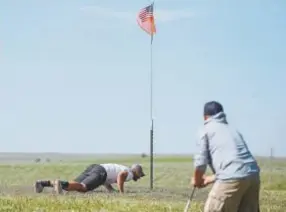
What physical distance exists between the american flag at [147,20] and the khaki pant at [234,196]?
2411 centimetres

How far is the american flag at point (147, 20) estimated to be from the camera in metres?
34.9

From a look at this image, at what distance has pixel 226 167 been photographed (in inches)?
426

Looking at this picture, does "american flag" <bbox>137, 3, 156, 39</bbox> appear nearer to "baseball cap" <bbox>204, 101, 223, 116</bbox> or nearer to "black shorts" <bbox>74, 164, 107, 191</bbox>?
"black shorts" <bbox>74, 164, 107, 191</bbox>

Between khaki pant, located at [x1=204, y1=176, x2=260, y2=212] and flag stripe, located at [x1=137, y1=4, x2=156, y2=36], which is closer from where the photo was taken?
khaki pant, located at [x1=204, y1=176, x2=260, y2=212]

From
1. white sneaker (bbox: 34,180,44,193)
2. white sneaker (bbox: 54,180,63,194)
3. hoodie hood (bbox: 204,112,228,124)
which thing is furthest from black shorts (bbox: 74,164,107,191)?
hoodie hood (bbox: 204,112,228,124)

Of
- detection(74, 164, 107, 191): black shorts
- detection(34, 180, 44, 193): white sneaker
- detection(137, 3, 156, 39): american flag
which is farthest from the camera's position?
detection(137, 3, 156, 39): american flag

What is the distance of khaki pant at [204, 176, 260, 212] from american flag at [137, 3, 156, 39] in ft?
79.1

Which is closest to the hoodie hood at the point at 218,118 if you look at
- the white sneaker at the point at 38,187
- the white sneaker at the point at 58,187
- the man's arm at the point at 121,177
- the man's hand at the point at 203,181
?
the man's hand at the point at 203,181

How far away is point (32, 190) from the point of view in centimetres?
2391

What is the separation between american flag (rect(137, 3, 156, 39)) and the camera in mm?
34906

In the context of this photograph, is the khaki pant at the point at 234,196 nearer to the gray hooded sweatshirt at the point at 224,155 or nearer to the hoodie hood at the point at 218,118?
the gray hooded sweatshirt at the point at 224,155

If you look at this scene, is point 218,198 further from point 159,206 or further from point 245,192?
point 159,206

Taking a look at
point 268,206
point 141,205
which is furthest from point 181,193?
point 141,205

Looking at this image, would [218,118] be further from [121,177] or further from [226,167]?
[121,177]
